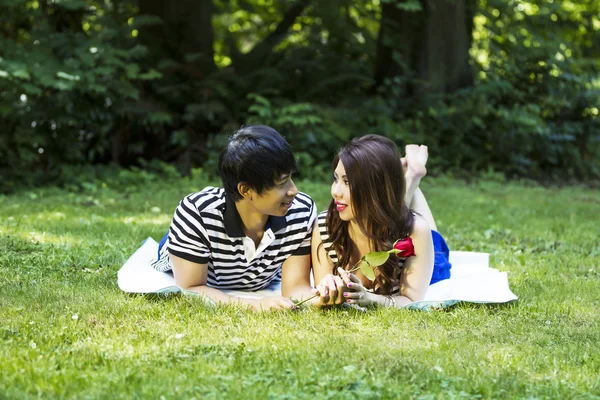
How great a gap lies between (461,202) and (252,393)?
6.76 metres

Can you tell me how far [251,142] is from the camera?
4.05 m

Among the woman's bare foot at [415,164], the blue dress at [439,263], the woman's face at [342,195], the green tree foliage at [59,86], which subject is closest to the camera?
the woman's face at [342,195]

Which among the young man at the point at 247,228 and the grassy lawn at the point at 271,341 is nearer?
the grassy lawn at the point at 271,341

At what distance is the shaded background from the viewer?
1040 cm

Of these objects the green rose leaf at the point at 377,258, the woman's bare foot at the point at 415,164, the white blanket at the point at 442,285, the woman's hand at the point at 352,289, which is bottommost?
the white blanket at the point at 442,285

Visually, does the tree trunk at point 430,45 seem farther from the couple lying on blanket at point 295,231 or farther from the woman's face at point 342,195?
the woman's face at point 342,195

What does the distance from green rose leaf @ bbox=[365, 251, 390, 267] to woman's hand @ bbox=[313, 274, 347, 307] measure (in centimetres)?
20

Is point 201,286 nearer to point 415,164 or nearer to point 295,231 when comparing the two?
point 295,231

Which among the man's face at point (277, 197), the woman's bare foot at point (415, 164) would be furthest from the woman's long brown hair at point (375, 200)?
the woman's bare foot at point (415, 164)

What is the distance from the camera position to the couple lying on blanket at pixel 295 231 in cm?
412

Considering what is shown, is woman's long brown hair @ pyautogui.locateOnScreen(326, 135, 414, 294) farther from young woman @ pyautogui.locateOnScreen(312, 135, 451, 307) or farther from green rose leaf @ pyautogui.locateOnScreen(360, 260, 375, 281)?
green rose leaf @ pyautogui.locateOnScreen(360, 260, 375, 281)

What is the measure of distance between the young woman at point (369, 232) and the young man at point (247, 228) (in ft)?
0.51

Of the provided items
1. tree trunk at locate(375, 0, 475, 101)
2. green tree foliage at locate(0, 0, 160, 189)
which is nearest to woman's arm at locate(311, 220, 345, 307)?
green tree foliage at locate(0, 0, 160, 189)

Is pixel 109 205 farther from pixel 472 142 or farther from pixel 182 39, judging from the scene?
pixel 472 142
